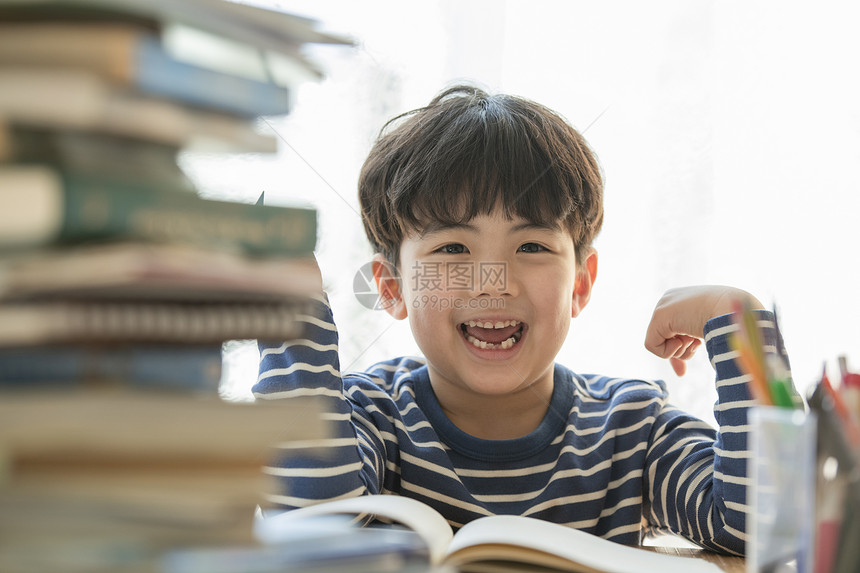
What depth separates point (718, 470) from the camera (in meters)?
0.72

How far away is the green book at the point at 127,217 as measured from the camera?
0.29 m

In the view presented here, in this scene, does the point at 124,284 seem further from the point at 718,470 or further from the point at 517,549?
the point at 718,470

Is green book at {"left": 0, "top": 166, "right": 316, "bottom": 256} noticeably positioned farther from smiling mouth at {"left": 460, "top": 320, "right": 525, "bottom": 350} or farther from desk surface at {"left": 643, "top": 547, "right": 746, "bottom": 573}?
smiling mouth at {"left": 460, "top": 320, "right": 525, "bottom": 350}

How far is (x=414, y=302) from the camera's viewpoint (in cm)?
96

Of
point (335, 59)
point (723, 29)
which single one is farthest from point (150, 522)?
point (723, 29)

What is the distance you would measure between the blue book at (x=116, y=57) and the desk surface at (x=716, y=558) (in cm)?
49

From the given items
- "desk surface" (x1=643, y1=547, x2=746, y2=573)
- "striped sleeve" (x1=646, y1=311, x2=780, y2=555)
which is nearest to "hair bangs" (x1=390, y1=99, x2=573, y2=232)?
"striped sleeve" (x1=646, y1=311, x2=780, y2=555)

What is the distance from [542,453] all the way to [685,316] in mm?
248

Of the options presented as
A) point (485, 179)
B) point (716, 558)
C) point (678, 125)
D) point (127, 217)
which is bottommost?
point (716, 558)

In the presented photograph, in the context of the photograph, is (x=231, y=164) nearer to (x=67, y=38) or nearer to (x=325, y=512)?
(x=325, y=512)

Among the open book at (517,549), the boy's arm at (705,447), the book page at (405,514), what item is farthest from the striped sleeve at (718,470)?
the book page at (405,514)

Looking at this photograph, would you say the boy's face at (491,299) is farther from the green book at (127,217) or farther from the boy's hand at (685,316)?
the green book at (127,217)

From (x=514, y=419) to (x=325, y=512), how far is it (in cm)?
48

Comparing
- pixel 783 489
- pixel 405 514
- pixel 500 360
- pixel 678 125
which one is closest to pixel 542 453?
pixel 500 360
